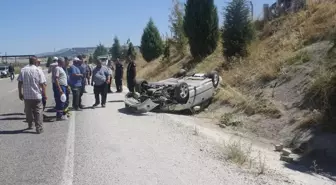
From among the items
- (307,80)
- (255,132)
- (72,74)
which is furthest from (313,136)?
(72,74)

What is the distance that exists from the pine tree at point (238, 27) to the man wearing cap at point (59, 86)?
337 inches

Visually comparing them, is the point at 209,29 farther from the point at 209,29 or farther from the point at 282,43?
the point at 282,43

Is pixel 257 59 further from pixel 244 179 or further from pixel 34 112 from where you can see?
pixel 244 179

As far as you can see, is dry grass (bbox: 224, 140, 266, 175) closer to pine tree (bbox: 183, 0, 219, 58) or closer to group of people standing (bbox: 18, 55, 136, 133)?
group of people standing (bbox: 18, 55, 136, 133)

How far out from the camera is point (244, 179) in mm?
6043

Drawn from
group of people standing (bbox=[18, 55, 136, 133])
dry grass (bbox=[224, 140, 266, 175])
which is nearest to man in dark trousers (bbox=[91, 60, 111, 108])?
group of people standing (bbox=[18, 55, 136, 133])

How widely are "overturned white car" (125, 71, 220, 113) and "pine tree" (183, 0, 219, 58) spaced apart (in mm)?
8777

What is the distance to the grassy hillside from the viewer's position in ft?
32.2

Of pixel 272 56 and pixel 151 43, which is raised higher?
pixel 151 43

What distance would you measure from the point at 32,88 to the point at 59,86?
1.70m

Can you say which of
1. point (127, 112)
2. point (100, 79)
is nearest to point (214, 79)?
point (127, 112)

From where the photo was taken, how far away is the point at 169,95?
1306 centimetres

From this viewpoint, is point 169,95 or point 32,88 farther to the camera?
point 169,95

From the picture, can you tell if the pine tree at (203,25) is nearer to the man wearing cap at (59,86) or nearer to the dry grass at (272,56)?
the dry grass at (272,56)
